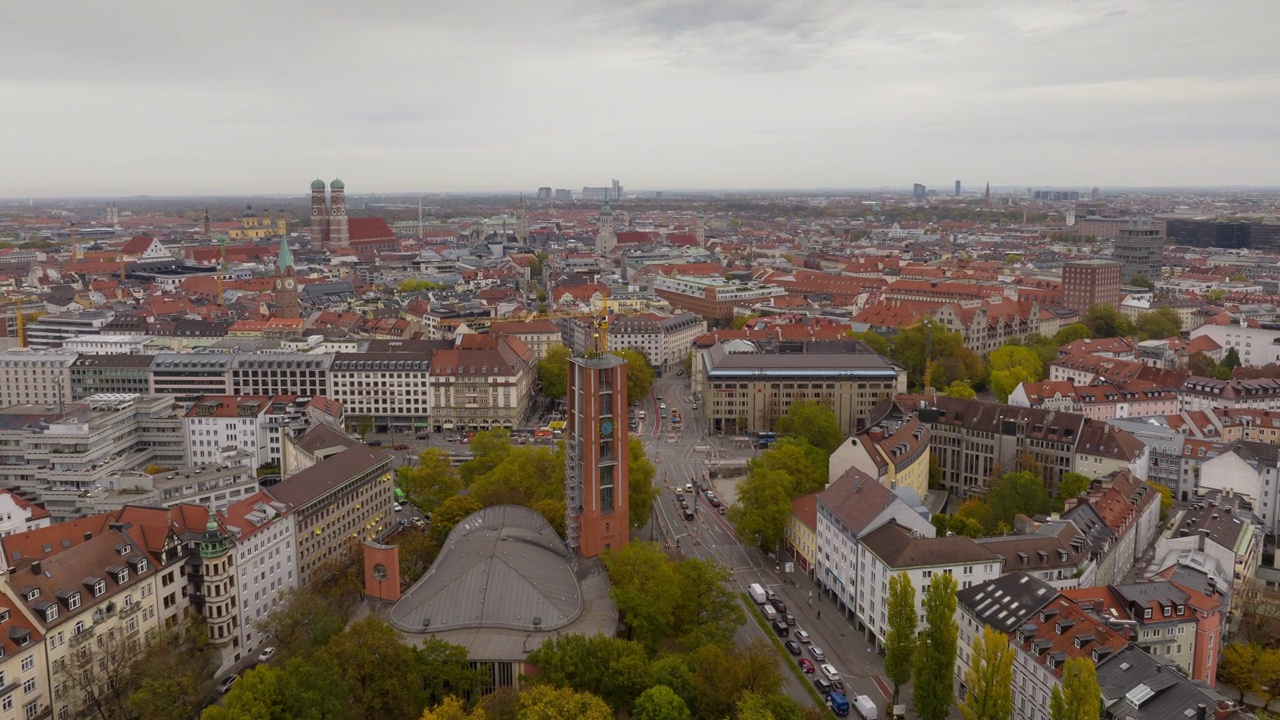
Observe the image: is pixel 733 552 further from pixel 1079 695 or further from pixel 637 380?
pixel 637 380

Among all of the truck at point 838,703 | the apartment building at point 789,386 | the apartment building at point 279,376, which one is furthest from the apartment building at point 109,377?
the truck at point 838,703

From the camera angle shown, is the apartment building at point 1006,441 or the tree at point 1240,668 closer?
the tree at point 1240,668

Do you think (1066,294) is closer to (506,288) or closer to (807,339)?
(807,339)

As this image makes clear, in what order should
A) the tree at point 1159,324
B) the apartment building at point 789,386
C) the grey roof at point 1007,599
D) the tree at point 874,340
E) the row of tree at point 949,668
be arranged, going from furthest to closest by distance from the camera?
the tree at point 1159,324, the tree at point 874,340, the apartment building at point 789,386, the grey roof at point 1007,599, the row of tree at point 949,668

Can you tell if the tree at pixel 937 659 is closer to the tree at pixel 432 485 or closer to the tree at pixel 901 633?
the tree at pixel 901 633

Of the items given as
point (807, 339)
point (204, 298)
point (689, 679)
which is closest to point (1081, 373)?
point (807, 339)

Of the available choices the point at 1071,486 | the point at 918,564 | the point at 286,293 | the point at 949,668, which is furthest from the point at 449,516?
the point at 286,293

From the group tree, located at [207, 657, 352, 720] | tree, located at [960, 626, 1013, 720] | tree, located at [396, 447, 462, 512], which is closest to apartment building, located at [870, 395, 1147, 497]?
tree, located at [396, 447, 462, 512]
